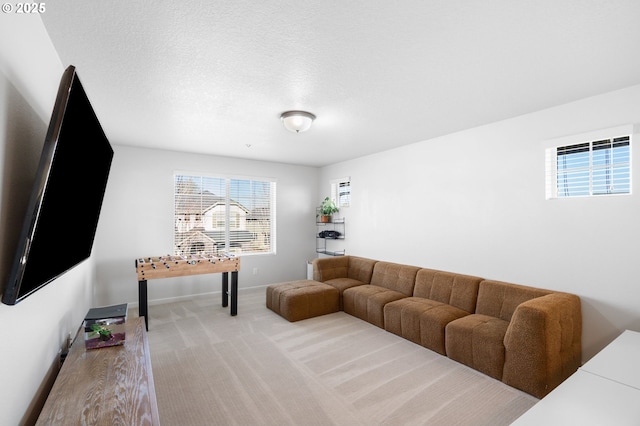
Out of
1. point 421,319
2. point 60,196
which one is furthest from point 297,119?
point 421,319

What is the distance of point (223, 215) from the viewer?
18.6 feet

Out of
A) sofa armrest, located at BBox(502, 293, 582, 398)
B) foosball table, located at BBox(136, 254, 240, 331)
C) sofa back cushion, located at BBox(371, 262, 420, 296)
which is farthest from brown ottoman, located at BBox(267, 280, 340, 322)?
sofa armrest, located at BBox(502, 293, 582, 398)

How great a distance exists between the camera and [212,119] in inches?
136

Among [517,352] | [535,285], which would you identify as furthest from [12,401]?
[535,285]

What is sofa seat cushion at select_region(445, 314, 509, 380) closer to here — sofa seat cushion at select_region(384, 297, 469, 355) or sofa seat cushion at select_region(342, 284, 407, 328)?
sofa seat cushion at select_region(384, 297, 469, 355)

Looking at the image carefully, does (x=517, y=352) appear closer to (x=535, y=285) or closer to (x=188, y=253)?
(x=535, y=285)

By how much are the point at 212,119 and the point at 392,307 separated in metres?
3.15

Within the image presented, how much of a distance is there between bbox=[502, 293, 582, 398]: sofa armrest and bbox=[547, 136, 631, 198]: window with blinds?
1077 millimetres

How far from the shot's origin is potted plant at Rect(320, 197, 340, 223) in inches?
244

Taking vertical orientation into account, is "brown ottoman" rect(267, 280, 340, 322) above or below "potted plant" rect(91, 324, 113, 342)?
below

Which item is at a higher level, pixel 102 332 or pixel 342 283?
pixel 102 332

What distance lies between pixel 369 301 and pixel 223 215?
3186mm

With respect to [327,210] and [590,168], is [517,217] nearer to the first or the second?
[590,168]

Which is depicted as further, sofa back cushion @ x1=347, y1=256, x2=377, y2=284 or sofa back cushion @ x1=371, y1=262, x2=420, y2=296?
sofa back cushion @ x1=347, y1=256, x2=377, y2=284
